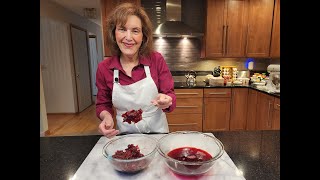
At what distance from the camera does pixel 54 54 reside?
3691mm

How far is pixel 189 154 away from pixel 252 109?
7.49 ft

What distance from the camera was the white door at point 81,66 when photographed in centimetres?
392

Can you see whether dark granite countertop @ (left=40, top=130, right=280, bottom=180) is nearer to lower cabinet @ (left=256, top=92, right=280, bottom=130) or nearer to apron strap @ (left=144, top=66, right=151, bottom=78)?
apron strap @ (left=144, top=66, right=151, bottom=78)

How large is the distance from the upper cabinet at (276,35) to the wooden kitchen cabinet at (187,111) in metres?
1.20

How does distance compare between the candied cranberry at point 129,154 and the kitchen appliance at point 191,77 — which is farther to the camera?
the kitchen appliance at point 191,77

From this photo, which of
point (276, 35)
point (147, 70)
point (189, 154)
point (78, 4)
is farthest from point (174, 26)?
point (189, 154)

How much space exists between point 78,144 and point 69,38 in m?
3.41

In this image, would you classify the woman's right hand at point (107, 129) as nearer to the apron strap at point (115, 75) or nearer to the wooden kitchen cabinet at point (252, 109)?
the apron strap at point (115, 75)

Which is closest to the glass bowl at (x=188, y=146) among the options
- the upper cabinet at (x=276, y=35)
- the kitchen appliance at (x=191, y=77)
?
the kitchen appliance at (x=191, y=77)

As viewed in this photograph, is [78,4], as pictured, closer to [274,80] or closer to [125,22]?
[125,22]

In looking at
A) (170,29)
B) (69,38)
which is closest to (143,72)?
(170,29)

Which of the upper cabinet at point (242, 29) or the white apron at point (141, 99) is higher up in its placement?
the upper cabinet at point (242, 29)

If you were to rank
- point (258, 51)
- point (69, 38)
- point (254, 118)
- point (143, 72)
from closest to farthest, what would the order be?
point (143, 72) → point (254, 118) → point (258, 51) → point (69, 38)

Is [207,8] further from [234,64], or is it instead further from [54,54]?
[54,54]
